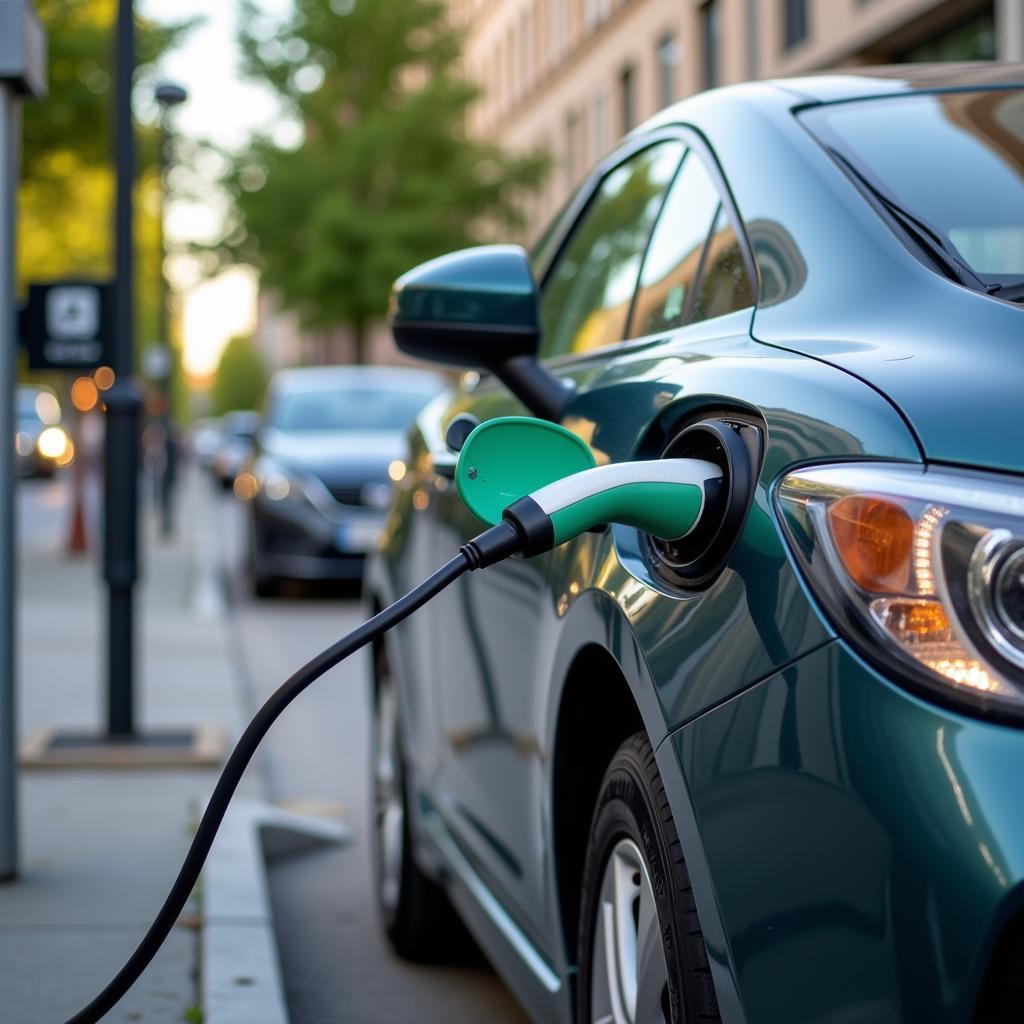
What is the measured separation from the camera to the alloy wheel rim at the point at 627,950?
2.03 metres

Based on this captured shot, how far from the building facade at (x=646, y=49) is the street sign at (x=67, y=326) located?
2.56 meters

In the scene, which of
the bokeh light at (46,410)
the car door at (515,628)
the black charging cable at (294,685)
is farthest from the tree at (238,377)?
the black charging cable at (294,685)

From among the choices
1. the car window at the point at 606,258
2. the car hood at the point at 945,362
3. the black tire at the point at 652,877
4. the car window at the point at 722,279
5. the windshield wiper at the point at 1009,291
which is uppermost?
the car window at the point at 606,258

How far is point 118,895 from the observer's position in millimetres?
4180

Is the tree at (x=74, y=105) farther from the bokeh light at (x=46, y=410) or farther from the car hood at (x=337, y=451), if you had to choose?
the bokeh light at (x=46, y=410)

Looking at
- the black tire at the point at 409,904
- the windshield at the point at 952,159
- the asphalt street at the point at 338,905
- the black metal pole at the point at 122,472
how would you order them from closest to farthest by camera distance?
the windshield at the point at 952,159
the asphalt street at the point at 338,905
the black tire at the point at 409,904
the black metal pole at the point at 122,472

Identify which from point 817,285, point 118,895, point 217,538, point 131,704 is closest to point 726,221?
point 817,285

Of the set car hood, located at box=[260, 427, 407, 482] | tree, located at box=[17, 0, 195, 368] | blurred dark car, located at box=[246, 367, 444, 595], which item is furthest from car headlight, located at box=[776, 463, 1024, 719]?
tree, located at box=[17, 0, 195, 368]

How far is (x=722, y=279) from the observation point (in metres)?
2.49

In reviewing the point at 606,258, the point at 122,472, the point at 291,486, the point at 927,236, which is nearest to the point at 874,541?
the point at 927,236

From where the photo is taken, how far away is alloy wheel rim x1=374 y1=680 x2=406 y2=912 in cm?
405

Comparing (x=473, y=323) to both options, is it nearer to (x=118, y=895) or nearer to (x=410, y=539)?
(x=410, y=539)

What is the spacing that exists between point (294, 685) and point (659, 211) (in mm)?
1333

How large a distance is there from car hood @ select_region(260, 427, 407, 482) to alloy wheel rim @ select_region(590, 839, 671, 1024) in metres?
10.0
